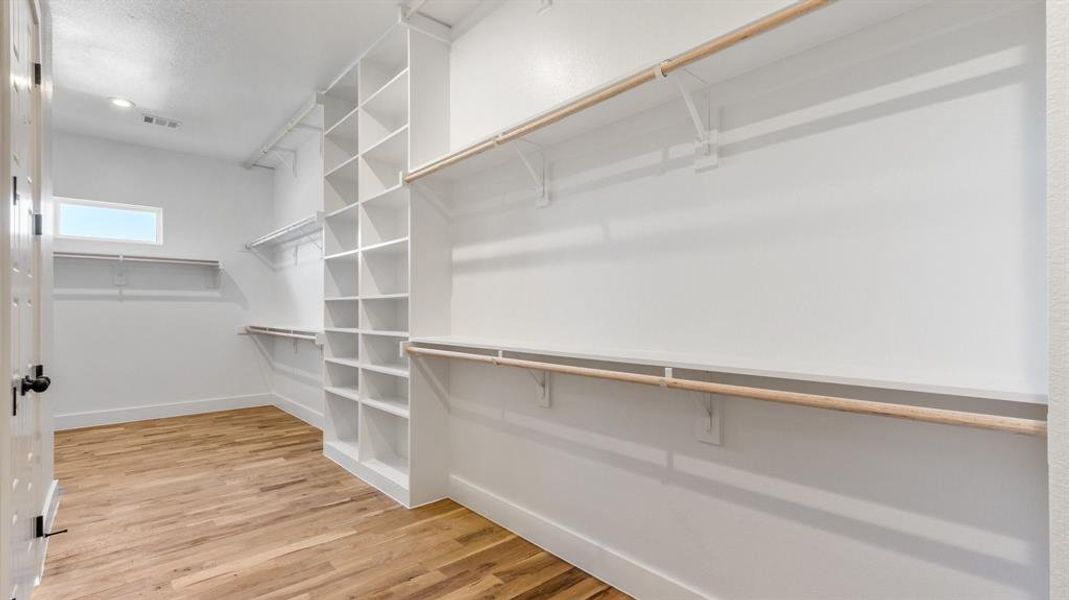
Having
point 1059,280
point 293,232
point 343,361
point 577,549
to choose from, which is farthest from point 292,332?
point 1059,280

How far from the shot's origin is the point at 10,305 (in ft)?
4.45

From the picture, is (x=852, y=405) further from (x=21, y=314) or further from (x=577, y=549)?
(x=21, y=314)

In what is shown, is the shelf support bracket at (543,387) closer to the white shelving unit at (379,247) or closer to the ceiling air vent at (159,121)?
the white shelving unit at (379,247)

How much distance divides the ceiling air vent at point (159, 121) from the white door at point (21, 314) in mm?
2531

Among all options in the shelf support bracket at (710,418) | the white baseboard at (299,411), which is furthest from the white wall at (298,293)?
the shelf support bracket at (710,418)

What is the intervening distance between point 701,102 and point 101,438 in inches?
216

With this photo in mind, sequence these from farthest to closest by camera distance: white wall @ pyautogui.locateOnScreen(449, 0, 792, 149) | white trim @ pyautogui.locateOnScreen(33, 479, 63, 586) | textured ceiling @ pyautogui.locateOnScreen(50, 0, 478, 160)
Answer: textured ceiling @ pyautogui.locateOnScreen(50, 0, 478, 160) < white trim @ pyautogui.locateOnScreen(33, 479, 63, 586) < white wall @ pyautogui.locateOnScreen(449, 0, 792, 149)

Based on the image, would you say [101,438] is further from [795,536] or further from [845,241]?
[845,241]

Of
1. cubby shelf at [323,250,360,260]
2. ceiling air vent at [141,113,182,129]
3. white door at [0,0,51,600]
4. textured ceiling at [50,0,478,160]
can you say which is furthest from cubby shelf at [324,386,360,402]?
ceiling air vent at [141,113,182,129]

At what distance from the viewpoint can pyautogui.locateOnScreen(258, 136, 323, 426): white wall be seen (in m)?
4.77

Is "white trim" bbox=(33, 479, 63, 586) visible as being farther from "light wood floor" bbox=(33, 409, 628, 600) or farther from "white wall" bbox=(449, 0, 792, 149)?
"white wall" bbox=(449, 0, 792, 149)

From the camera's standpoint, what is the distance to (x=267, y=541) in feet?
8.02

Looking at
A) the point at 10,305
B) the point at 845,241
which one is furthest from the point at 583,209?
the point at 10,305

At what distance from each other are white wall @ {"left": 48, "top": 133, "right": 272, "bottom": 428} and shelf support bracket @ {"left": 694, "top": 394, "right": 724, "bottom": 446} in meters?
5.47
